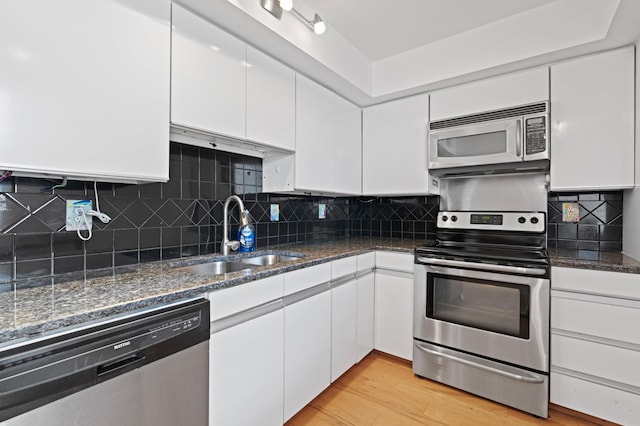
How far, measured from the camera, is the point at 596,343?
5.33 ft

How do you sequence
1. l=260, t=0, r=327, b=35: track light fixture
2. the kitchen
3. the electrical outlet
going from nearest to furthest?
the kitchen, the electrical outlet, l=260, t=0, r=327, b=35: track light fixture

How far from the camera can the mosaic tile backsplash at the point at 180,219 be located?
122 centimetres

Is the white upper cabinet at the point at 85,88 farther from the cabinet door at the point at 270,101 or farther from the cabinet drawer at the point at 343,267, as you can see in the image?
the cabinet drawer at the point at 343,267

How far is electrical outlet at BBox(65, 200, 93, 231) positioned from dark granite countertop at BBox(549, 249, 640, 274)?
2.43 meters

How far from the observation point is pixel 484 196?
7.93 ft

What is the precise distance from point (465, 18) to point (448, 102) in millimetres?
550

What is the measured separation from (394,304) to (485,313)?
0.62 metres

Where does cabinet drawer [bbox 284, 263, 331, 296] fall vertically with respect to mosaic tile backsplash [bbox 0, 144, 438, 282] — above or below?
below

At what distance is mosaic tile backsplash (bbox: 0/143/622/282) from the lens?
1.22 m

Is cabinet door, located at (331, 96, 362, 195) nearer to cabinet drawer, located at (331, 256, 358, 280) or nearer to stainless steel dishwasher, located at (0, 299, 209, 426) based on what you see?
cabinet drawer, located at (331, 256, 358, 280)

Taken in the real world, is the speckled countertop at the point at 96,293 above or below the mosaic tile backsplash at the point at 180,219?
below

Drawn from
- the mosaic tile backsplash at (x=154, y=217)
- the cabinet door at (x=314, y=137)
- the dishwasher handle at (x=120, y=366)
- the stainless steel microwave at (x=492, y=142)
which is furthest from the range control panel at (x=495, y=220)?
the dishwasher handle at (x=120, y=366)

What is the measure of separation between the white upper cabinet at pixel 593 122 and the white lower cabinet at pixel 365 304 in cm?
134

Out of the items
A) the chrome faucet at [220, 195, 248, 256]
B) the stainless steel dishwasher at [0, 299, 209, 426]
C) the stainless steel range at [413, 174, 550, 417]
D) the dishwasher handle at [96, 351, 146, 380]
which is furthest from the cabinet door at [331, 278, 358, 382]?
the dishwasher handle at [96, 351, 146, 380]
